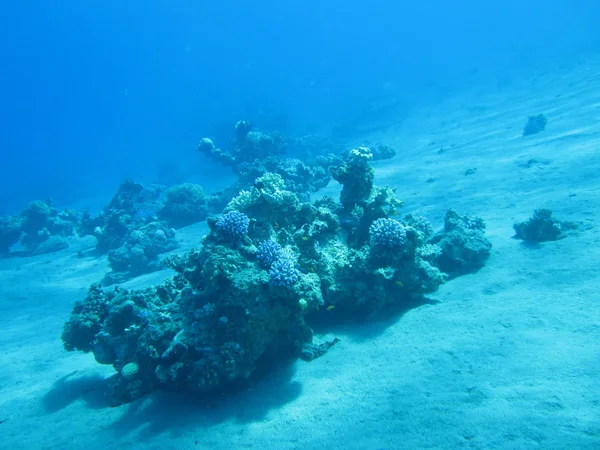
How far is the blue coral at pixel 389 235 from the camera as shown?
689 centimetres

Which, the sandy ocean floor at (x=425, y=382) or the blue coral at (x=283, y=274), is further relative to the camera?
the blue coral at (x=283, y=274)

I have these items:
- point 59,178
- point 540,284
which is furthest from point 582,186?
point 59,178

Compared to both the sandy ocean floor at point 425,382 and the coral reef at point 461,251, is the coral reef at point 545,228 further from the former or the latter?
the coral reef at point 461,251

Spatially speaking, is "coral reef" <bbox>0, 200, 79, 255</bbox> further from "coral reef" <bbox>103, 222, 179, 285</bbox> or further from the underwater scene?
"coral reef" <bbox>103, 222, 179, 285</bbox>

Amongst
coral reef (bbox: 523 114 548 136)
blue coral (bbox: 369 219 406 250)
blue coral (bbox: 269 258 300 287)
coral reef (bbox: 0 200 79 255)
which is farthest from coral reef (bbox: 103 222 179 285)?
coral reef (bbox: 523 114 548 136)

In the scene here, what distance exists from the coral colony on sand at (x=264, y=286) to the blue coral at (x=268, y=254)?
0.02 m

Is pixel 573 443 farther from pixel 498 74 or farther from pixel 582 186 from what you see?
pixel 498 74

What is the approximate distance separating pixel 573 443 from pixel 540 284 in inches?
149

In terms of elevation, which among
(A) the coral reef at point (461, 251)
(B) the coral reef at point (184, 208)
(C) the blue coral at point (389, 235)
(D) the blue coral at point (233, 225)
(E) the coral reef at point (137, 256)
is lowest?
(A) the coral reef at point (461, 251)

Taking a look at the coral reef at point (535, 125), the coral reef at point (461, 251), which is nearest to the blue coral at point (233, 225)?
the coral reef at point (461, 251)

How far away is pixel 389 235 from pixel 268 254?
2439 millimetres

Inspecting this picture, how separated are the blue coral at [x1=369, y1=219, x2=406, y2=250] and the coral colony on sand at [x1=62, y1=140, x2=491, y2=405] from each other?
0.02 meters

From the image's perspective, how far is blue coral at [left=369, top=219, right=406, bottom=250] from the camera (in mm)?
6887

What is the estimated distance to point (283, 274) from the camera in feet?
18.2
